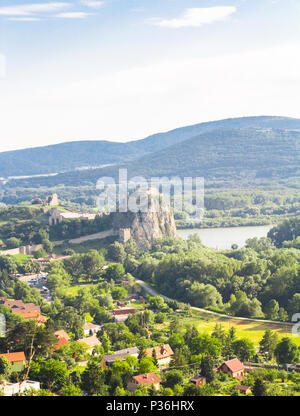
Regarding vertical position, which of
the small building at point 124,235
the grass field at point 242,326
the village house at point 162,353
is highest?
the small building at point 124,235

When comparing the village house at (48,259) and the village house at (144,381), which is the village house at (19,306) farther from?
the village house at (144,381)

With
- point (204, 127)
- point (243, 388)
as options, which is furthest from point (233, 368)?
point (204, 127)

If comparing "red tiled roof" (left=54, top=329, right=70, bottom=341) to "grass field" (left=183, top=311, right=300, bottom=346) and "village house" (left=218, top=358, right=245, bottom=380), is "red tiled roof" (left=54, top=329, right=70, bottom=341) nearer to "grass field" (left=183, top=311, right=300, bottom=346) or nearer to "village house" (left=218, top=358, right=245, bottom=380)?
"grass field" (left=183, top=311, right=300, bottom=346)

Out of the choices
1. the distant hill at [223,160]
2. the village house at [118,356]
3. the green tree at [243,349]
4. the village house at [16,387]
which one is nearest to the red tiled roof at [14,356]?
the village house at [16,387]

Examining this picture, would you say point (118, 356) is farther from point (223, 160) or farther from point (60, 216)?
point (223, 160)

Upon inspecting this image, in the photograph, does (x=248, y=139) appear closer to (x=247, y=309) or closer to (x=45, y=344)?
(x=247, y=309)
